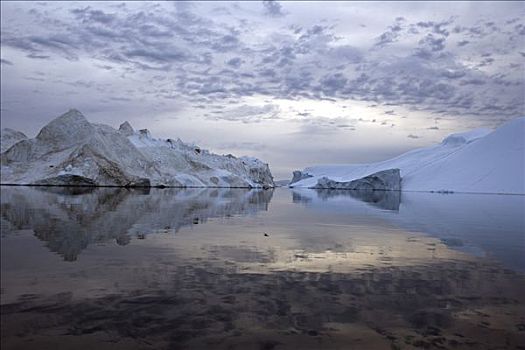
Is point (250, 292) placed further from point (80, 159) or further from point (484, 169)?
point (484, 169)

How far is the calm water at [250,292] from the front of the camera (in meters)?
3.93

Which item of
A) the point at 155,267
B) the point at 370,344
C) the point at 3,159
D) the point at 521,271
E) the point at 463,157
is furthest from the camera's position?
the point at 463,157

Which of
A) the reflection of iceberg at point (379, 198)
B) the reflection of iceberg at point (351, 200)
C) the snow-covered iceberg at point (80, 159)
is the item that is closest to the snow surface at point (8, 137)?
the snow-covered iceberg at point (80, 159)

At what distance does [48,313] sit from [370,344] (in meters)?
2.77

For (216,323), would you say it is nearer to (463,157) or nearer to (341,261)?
(341,261)

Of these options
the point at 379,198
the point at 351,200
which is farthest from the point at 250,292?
the point at 379,198

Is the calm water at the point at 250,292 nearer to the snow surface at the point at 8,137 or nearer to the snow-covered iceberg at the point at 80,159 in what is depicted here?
the snow-covered iceberg at the point at 80,159

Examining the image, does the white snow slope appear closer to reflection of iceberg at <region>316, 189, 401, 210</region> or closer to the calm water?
reflection of iceberg at <region>316, 189, 401, 210</region>

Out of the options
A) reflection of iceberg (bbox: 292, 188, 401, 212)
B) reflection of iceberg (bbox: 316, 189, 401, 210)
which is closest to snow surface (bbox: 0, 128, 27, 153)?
reflection of iceberg (bbox: 292, 188, 401, 212)

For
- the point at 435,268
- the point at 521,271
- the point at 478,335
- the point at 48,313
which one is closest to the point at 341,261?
the point at 435,268

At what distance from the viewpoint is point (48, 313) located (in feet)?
13.9

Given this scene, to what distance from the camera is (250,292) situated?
5324mm

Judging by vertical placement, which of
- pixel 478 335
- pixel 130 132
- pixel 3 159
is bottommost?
pixel 478 335

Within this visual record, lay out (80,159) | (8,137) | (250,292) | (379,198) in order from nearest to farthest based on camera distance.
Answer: (250,292) < (379,198) < (80,159) < (8,137)
